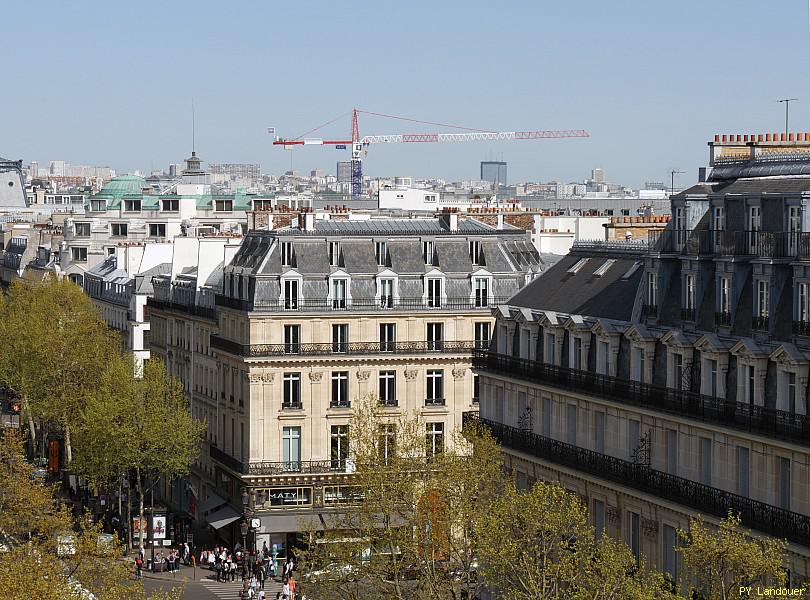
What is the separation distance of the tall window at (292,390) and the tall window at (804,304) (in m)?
37.6

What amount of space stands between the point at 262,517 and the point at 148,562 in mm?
6788

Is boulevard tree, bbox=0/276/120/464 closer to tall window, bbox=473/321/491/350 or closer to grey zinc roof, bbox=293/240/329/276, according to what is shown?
grey zinc roof, bbox=293/240/329/276

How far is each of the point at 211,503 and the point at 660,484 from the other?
38880 mm

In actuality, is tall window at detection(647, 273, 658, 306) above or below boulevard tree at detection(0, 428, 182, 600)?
above

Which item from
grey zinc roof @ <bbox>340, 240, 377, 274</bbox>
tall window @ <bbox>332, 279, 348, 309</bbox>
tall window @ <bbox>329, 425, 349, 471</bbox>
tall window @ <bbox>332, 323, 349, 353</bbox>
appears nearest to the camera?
tall window @ <bbox>329, 425, 349, 471</bbox>

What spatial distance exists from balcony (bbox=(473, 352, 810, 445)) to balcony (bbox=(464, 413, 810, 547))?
5.41 ft

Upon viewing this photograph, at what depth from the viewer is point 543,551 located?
49469mm

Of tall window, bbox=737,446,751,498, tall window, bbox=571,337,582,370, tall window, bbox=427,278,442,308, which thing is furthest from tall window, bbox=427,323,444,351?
tall window, bbox=737,446,751,498

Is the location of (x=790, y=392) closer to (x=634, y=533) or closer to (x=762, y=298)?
(x=762, y=298)

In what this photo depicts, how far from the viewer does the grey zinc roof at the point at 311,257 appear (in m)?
83.0

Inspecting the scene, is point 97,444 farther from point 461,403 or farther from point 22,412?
point 22,412

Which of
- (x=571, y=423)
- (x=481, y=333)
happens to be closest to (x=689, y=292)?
(x=571, y=423)

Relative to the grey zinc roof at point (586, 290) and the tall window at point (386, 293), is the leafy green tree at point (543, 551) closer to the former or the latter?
the grey zinc roof at point (586, 290)

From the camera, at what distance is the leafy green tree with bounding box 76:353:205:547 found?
291ft
